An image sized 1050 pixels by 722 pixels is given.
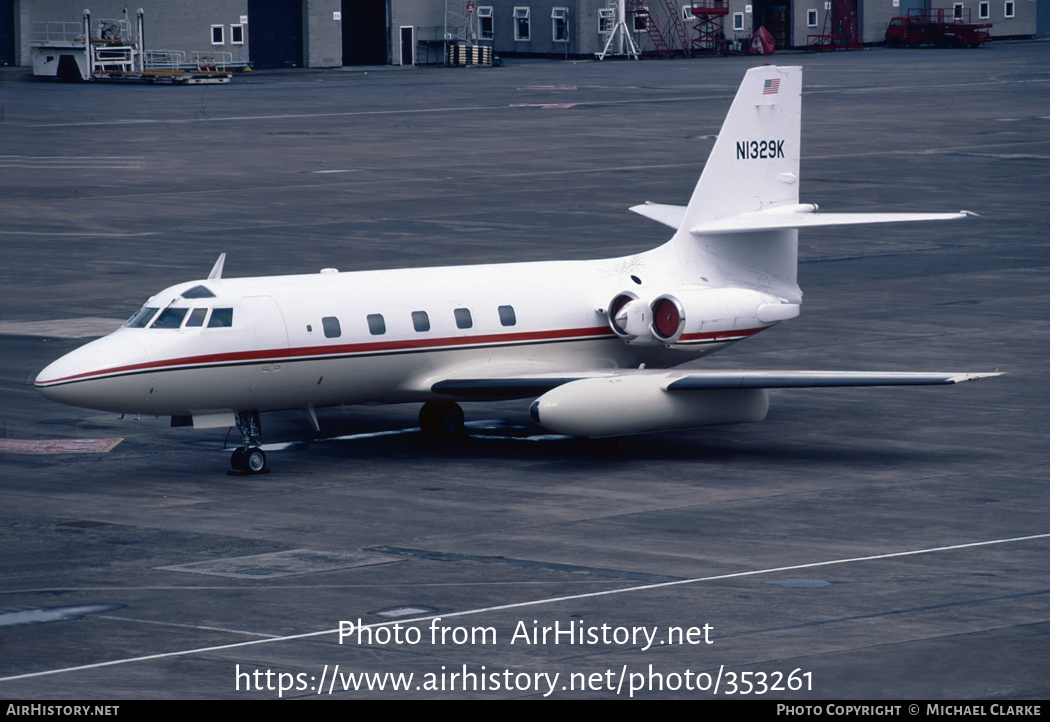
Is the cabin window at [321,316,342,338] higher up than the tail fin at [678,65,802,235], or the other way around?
the tail fin at [678,65,802,235]

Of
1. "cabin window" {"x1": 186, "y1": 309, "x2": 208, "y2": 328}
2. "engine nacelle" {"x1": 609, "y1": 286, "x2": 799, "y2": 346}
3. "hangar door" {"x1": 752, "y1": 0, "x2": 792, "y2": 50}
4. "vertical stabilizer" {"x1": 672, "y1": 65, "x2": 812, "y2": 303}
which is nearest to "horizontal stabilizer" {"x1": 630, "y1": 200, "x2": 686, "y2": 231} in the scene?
"vertical stabilizer" {"x1": 672, "y1": 65, "x2": 812, "y2": 303}

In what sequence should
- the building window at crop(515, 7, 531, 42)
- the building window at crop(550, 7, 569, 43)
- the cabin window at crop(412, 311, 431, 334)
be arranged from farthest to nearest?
the building window at crop(515, 7, 531, 42), the building window at crop(550, 7, 569, 43), the cabin window at crop(412, 311, 431, 334)

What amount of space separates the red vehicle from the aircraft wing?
118m

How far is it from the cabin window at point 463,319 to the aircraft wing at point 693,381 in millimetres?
967

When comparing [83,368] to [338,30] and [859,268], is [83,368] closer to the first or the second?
[859,268]

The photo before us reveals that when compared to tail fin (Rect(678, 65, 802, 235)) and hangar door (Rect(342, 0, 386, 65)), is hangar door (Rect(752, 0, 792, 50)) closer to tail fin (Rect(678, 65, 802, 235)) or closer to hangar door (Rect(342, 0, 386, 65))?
hangar door (Rect(342, 0, 386, 65))

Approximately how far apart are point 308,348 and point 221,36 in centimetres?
9181

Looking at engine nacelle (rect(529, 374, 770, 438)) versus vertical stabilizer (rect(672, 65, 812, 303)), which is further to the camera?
vertical stabilizer (rect(672, 65, 812, 303))

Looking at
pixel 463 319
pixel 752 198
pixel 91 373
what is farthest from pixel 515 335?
pixel 91 373

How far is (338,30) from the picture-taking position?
399ft

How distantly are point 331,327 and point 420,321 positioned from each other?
1.60m

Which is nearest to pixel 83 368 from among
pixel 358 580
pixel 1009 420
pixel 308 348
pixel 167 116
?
pixel 308 348

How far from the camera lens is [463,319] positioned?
28.2 m

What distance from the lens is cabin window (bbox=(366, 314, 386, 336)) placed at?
89.4ft
